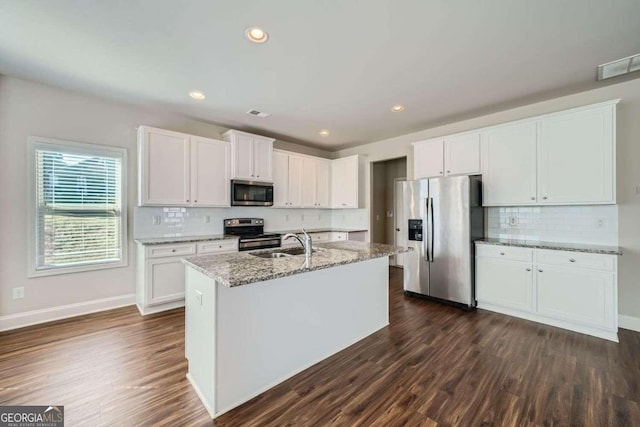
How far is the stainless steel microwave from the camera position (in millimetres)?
4238

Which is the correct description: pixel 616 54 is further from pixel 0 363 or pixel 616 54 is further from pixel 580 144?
pixel 0 363

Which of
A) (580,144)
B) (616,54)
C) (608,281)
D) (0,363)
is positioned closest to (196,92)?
(0,363)

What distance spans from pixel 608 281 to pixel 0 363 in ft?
18.4

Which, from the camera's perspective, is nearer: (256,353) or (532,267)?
(256,353)

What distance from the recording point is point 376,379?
2061 millimetres

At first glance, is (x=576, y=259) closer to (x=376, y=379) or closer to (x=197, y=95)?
(x=376, y=379)

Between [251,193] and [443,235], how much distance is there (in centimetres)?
303

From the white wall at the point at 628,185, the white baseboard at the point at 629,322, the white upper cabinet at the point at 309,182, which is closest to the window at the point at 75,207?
the white upper cabinet at the point at 309,182

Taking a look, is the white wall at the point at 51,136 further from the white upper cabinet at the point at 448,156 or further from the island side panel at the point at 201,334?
the white upper cabinet at the point at 448,156

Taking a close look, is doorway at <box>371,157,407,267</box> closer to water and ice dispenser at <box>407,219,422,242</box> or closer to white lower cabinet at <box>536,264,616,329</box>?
water and ice dispenser at <box>407,219,422,242</box>

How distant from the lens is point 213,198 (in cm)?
405

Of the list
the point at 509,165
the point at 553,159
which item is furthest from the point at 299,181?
the point at 553,159

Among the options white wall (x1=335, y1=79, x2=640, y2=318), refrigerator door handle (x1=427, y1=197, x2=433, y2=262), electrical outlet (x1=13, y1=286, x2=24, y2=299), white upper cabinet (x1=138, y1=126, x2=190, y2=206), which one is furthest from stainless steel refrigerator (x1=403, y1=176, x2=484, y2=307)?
electrical outlet (x1=13, y1=286, x2=24, y2=299)

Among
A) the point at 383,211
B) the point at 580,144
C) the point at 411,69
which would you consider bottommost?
the point at 383,211
